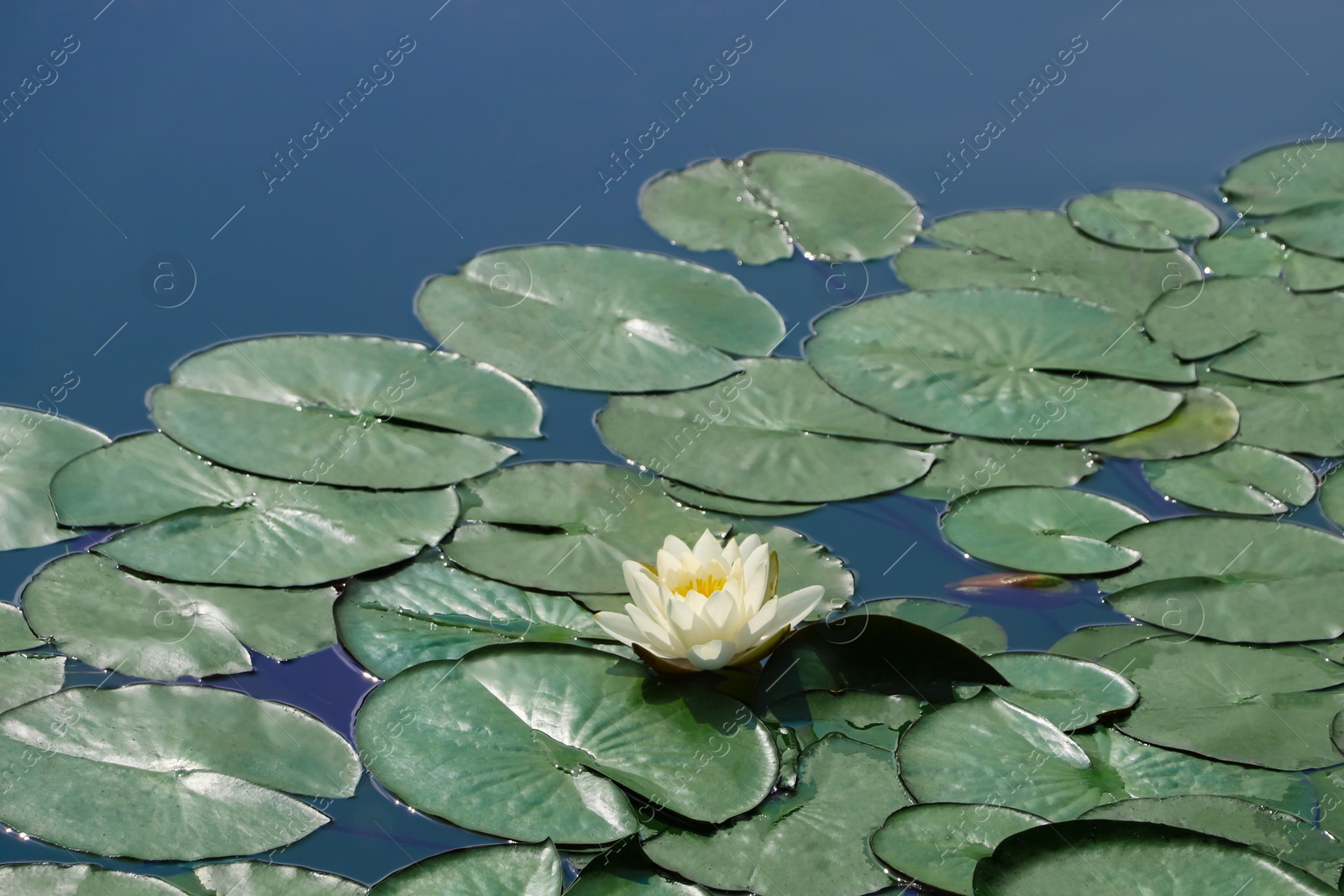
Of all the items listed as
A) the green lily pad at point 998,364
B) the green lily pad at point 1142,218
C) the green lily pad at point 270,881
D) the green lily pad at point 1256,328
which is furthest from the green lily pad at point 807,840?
the green lily pad at point 1142,218

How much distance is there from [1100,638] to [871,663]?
458 millimetres

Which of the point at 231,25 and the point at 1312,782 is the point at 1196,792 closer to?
the point at 1312,782

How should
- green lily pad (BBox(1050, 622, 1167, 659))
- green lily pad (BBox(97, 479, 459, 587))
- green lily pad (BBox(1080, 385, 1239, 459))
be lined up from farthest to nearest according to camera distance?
green lily pad (BBox(1080, 385, 1239, 459)) → green lily pad (BBox(97, 479, 459, 587)) → green lily pad (BBox(1050, 622, 1167, 659))

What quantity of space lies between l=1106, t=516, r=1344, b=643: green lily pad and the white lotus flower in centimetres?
70

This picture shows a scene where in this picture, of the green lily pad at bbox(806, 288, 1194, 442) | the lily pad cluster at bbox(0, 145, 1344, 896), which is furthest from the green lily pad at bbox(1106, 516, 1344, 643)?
the green lily pad at bbox(806, 288, 1194, 442)

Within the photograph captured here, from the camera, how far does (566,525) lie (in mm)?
2227

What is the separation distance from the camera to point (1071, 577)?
2.17 m

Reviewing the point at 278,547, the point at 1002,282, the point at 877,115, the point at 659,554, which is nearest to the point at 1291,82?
the point at 877,115

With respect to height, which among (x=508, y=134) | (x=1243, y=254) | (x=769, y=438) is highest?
(x=508, y=134)

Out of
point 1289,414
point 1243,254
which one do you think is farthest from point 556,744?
point 1243,254

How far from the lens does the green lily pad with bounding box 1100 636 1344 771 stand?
1793 millimetres

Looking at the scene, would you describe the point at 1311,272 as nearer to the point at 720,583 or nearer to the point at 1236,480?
the point at 1236,480

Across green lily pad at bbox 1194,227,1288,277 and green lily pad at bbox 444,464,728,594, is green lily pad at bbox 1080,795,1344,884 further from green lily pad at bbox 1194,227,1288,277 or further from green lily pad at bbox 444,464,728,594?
green lily pad at bbox 1194,227,1288,277

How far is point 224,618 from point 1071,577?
5.28 feet
